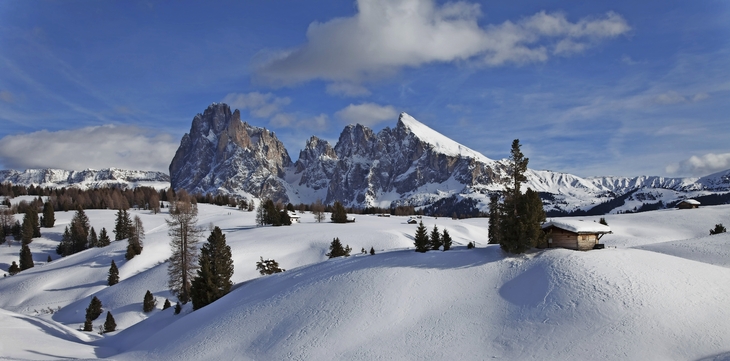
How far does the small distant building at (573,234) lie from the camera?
35.0 m

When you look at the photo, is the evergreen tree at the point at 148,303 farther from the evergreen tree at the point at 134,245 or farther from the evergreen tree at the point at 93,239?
the evergreen tree at the point at 93,239

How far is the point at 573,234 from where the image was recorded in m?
35.1

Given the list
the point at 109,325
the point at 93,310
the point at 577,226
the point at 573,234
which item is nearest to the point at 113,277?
the point at 93,310

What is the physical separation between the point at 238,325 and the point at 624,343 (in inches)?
854

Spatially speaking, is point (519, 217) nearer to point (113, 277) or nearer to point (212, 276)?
point (212, 276)

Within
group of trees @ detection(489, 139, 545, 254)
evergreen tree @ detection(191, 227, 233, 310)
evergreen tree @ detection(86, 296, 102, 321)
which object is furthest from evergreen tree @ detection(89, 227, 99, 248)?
group of trees @ detection(489, 139, 545, 254)

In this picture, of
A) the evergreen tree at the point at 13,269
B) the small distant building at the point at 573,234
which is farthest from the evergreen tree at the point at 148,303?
the evergreen tree at the point at 13,269

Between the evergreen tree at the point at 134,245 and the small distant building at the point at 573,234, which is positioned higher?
the small distant building at the point at 573,234

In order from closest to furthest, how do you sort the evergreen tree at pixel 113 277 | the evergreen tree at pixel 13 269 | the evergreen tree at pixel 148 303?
1. the evergreen tree at pixel 148 303
2. the evergreen tree at pixel 113 277
3. the evergreen tree at pixel 13 269

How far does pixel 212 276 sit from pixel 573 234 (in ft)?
97.2

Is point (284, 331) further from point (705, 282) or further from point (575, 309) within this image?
point (705, 282)

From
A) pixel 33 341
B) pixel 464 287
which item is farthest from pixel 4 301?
pixel 464 287

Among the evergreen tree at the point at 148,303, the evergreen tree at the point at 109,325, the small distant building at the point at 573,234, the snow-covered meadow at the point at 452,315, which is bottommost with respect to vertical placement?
the evergreen tree at the point at 109,325

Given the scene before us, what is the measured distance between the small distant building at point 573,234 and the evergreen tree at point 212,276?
27558 mm
